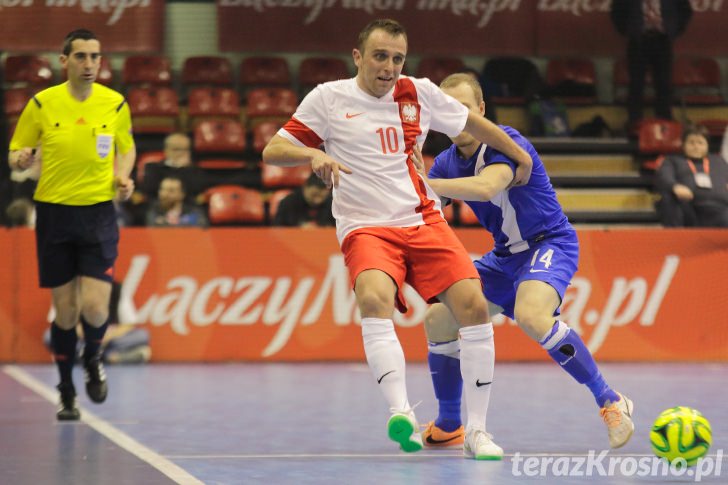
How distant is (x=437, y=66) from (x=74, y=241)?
28.8 ft

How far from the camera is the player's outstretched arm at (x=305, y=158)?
5.44 m

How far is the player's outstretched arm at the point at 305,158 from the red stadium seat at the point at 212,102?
9.37 metres

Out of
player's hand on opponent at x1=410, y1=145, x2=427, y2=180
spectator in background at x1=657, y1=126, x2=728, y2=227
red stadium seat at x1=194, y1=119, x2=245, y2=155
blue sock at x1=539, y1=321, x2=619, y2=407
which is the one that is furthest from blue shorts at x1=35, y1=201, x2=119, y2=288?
red stadium seat at x1=194, y1=119, x2=245, y2=155

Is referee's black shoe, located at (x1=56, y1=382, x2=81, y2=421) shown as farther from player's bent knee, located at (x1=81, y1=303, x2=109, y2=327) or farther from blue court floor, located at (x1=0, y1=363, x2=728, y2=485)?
player's bent knee, located at (x1=81, y1=303, x2=109, y2=327)

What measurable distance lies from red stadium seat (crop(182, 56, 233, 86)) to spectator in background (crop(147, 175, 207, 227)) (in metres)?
4.03

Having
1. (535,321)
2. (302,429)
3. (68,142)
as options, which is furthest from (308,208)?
(535,321)

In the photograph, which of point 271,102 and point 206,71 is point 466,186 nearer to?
point 271,102

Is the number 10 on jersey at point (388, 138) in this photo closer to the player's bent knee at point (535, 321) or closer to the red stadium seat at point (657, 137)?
A: the player's bent knee at point (535, 321)

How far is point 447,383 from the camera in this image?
21.3 feet

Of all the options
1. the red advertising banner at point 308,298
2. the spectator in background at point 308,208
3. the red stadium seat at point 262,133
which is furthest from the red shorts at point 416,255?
the red stadium seat at point 262,133

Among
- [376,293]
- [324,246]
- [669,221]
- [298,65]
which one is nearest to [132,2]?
[298,65]

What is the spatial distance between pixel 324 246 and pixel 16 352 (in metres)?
2.83

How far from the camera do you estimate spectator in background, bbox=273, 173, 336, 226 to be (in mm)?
11984

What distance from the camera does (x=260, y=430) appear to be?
7.07 metres
